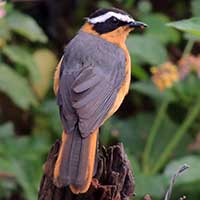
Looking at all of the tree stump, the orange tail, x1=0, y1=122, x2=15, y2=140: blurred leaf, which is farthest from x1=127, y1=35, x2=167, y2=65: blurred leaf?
the tree stump

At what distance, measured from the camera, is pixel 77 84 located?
3953 millimetres

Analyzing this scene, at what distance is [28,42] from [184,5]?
4.60 ft

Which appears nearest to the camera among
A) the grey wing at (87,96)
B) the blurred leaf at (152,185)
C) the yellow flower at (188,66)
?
the grey wing at (87,96)

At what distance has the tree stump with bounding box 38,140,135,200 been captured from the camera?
3.24 m

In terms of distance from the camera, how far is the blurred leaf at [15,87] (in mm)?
5426

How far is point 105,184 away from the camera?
3318 mm

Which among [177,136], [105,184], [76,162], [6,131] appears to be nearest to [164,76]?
[177,136]

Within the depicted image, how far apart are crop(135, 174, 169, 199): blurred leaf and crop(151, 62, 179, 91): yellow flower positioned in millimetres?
573

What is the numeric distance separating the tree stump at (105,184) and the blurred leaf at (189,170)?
1.50 meters

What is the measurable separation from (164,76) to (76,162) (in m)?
1.91

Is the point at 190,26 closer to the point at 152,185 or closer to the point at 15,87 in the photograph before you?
the point at 152,185

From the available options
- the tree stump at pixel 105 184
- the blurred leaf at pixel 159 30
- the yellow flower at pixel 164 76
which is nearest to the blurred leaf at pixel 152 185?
the yellow flower at pixel 164 76

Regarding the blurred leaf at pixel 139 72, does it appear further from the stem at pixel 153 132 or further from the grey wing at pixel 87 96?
the grey wing at pixel 87 96

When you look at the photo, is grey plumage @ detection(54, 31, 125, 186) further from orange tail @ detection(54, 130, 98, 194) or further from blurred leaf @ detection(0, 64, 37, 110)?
blurred leaf @ detection(0, 64, 37, 110)
